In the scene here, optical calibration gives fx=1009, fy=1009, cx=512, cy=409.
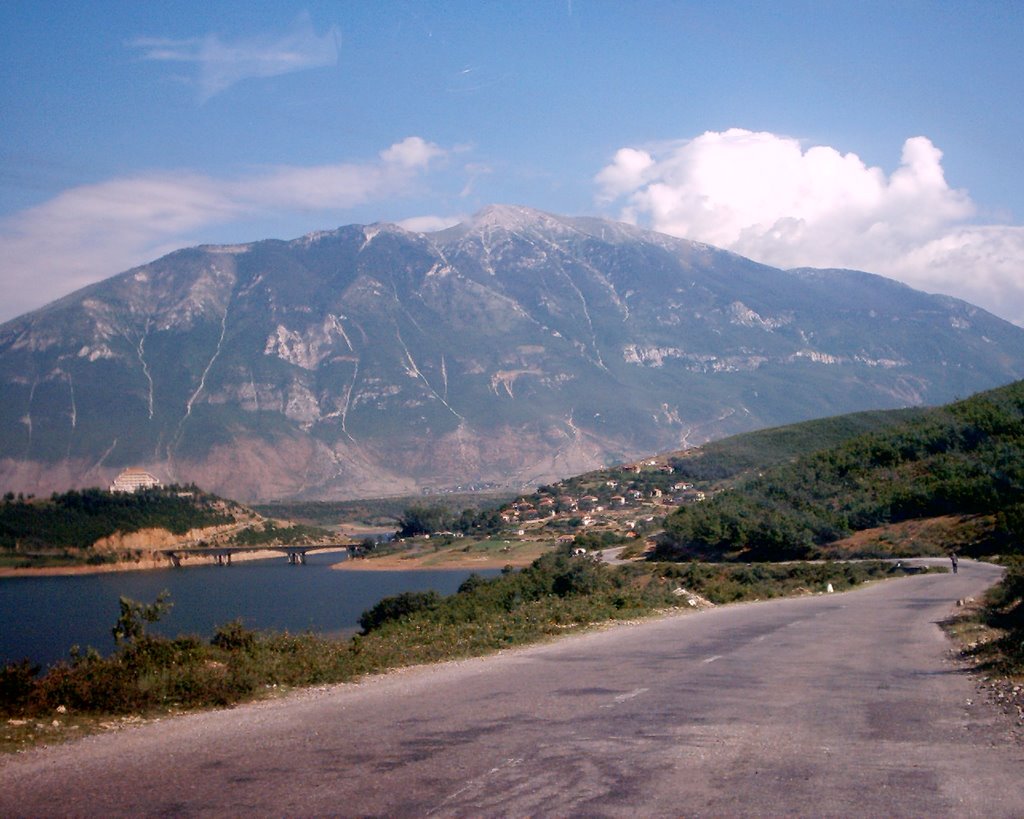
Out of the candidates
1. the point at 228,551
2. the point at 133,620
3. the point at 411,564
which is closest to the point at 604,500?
the point at 411,564

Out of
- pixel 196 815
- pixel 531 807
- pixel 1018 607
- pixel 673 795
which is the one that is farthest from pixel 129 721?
pixel 1018 607

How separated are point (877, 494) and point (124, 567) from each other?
53.3m

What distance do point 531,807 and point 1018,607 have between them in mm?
14259

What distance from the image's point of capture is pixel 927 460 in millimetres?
50781

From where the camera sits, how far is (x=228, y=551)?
273 feet

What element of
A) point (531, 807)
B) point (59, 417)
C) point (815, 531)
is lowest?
point (815, 531)

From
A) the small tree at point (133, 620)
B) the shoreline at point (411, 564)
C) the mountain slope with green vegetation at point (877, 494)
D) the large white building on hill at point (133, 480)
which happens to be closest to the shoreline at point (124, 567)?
the shoreline at point (411, 564)

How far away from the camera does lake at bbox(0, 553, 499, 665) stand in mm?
35969

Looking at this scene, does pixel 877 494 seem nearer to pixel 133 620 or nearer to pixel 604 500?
pixel 133 620

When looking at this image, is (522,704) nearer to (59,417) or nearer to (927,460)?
(927,460)

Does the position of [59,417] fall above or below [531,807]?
above

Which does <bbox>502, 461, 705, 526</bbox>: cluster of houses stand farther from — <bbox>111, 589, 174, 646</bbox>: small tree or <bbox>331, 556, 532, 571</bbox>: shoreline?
<bbox>111, 589, 174, 646</bbox>: small tree

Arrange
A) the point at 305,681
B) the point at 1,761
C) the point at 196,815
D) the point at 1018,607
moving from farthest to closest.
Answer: the point at 1018,607 < the point at 305,681 < the point at 1,761 < the point at 196,815

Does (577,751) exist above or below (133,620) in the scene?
below
